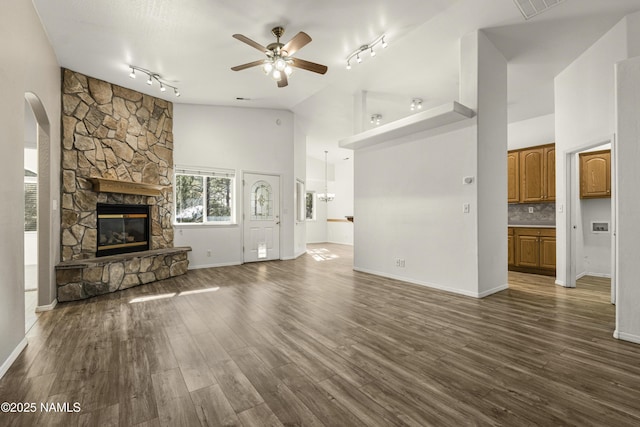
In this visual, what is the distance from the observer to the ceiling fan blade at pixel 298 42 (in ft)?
10.4

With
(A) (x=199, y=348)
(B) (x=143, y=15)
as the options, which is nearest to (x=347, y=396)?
(A) (x=199, y=348)

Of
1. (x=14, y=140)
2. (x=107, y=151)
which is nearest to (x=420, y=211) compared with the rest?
(x=14, y=140)

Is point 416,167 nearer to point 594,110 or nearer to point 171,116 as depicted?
point 594,110

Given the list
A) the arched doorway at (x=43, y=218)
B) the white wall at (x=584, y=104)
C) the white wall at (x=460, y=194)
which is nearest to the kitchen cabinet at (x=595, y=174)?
the white wall at (x=584, y=104)

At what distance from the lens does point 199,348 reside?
2.43 metres

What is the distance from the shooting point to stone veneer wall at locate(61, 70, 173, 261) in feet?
14.4

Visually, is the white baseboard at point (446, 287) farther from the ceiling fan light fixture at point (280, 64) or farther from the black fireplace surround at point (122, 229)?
the black fireplace surround at point (122, 229)

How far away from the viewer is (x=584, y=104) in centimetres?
409

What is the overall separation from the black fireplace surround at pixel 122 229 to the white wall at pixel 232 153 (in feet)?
2.17

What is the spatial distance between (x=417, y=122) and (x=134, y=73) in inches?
176

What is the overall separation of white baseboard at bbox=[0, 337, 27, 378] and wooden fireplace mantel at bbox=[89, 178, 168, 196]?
106 inches

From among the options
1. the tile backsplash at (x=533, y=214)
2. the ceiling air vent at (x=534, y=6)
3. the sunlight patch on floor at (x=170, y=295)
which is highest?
the ceiling air vent at (x=534, y=6)

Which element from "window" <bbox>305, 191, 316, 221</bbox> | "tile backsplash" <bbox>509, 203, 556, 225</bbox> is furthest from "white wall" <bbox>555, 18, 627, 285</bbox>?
"window" <bbox>305, 191, 316, 221</bbox>

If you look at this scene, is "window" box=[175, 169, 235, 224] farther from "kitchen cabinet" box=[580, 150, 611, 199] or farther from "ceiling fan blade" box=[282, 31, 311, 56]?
"kitchen cabinet" box=[580, 150, 611, 199]
